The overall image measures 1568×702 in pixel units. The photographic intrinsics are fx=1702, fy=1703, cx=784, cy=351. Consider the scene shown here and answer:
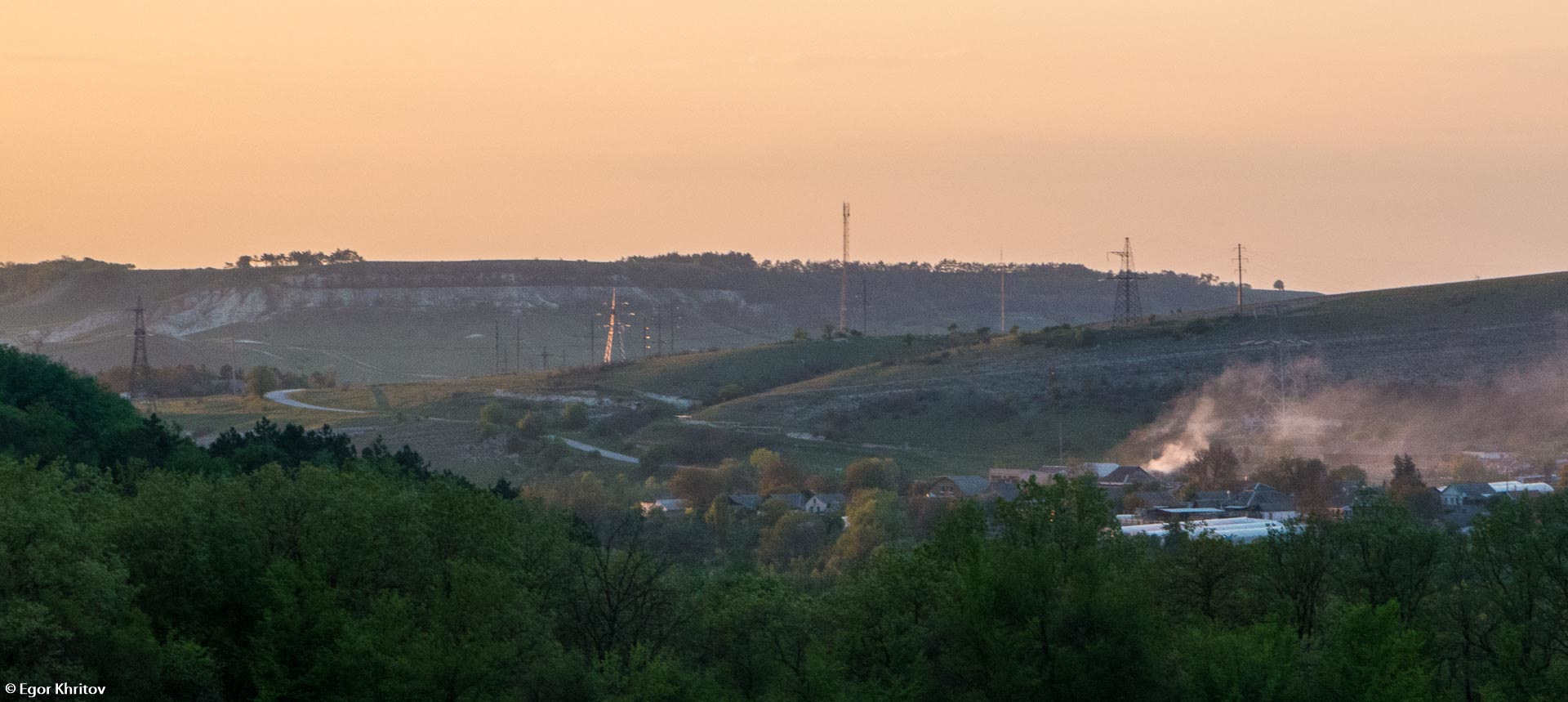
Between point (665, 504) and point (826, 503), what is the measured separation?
7.42 metres

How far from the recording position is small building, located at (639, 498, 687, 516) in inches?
2945

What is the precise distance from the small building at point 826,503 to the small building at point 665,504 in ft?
18.8

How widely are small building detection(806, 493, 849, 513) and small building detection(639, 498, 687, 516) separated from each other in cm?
574

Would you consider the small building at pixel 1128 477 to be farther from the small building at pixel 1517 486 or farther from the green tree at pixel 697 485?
the green tree at pixel 697 485

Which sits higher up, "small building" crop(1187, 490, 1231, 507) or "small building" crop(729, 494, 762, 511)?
"small building" crop(1187, 490, 1231, 507)

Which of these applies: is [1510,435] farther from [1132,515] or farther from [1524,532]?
[1524,532]

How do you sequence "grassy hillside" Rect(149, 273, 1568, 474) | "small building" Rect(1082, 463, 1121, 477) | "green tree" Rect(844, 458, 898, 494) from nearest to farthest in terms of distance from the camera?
"green tree" Rect(844, 458, 898, 494), "small building" Rect(1082, 463, 1121, 477), "grassy hillside" Rect(149, 273, 1568, 474)

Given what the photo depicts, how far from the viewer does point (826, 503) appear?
250 ft

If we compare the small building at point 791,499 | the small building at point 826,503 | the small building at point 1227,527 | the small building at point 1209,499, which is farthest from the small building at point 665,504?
the small building at point 1209,499

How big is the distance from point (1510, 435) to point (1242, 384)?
17134 millimetres

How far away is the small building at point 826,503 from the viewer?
75.1 m

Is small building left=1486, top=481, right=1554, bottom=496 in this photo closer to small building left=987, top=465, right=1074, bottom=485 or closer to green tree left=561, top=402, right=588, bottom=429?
small building left=987, top=465, right=1074, bottom=485

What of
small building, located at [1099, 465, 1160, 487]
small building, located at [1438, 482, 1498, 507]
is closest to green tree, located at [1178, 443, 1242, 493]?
small building, located at [1099, 465, 1160, 487]

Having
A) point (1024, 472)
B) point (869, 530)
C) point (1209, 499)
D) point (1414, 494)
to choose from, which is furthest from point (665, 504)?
point (1414, 494)
